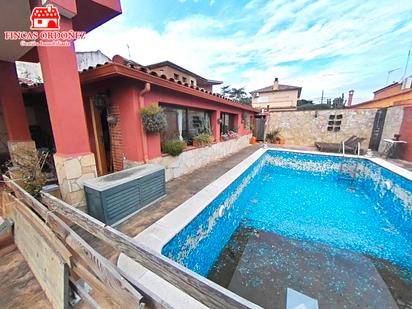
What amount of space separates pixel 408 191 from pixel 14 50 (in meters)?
11.4

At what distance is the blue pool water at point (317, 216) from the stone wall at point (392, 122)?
3.72m

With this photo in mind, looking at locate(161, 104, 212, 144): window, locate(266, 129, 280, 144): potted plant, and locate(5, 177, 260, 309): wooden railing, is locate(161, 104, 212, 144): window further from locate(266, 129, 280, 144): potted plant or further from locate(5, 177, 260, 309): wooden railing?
locate(266, 129, 280, 144): potted plant

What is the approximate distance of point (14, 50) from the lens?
13.9 feet

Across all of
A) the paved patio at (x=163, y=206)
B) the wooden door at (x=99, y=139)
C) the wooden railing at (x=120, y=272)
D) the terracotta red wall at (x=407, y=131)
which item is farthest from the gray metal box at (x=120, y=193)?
the terracotta red wall at (x=407, y=131)

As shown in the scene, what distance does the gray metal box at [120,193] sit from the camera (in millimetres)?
2756

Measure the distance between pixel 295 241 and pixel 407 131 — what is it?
8866mm

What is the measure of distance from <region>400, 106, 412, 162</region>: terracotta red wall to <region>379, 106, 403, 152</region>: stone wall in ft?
1.31

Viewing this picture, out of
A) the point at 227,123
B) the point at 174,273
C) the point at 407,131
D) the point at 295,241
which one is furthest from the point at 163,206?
the point at 407,131

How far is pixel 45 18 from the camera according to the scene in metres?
2.59

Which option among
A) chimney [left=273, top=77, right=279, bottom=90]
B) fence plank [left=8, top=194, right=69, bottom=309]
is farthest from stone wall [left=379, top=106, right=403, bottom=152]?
chimney [left=273, top=77, right=279, bottom=90]

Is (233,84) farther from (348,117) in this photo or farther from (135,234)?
(135,234)

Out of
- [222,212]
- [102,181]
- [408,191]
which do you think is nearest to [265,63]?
[408,191]

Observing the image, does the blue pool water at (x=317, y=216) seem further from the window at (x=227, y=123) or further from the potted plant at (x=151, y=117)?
the window at (x=227, y=123)

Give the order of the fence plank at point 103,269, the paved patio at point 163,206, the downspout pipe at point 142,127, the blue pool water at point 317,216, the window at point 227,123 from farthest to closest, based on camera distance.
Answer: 1. the window at point 227,123
2. the downspout pipe at point 142,127
3. the blue pool water at point 317,216
4. the paved patio at point 163,206
5. the fence plank at point 103,269
